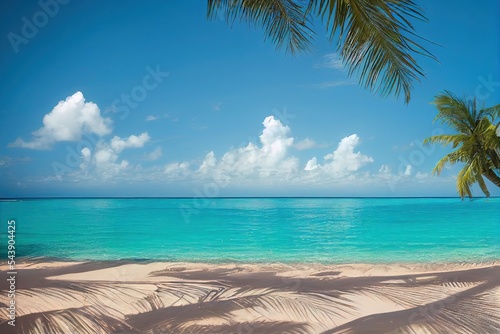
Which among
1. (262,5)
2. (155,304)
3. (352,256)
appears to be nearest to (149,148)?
(352,256)

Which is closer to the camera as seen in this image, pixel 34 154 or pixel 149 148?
pixel 34 154

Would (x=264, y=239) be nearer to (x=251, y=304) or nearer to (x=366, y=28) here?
(x=251, y=304)

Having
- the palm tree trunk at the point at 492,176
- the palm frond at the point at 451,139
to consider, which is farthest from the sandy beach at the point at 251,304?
the palm frond at the point at 451,139

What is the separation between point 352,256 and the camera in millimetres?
6578

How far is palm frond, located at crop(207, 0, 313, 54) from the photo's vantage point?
79.5 inches

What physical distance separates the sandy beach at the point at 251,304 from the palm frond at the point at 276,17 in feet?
5.24

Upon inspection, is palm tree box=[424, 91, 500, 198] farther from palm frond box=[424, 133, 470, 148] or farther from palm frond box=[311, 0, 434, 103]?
palm frond box=[311, 0, 434, 103]

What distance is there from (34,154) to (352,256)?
196 inches

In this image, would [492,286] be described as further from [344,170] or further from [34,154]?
[34,154]

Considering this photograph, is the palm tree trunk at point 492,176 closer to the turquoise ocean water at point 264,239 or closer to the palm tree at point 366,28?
the palm tree at point 366,28

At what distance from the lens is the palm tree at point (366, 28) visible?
155 cm

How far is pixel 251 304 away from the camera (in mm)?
2576

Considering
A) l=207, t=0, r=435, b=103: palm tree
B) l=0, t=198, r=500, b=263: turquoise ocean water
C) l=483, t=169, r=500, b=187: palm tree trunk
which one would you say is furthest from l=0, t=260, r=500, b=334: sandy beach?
l=0, t=198, r=500, b=263: turquoise ocean water

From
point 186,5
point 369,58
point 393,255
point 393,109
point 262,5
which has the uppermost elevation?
point 186,5
